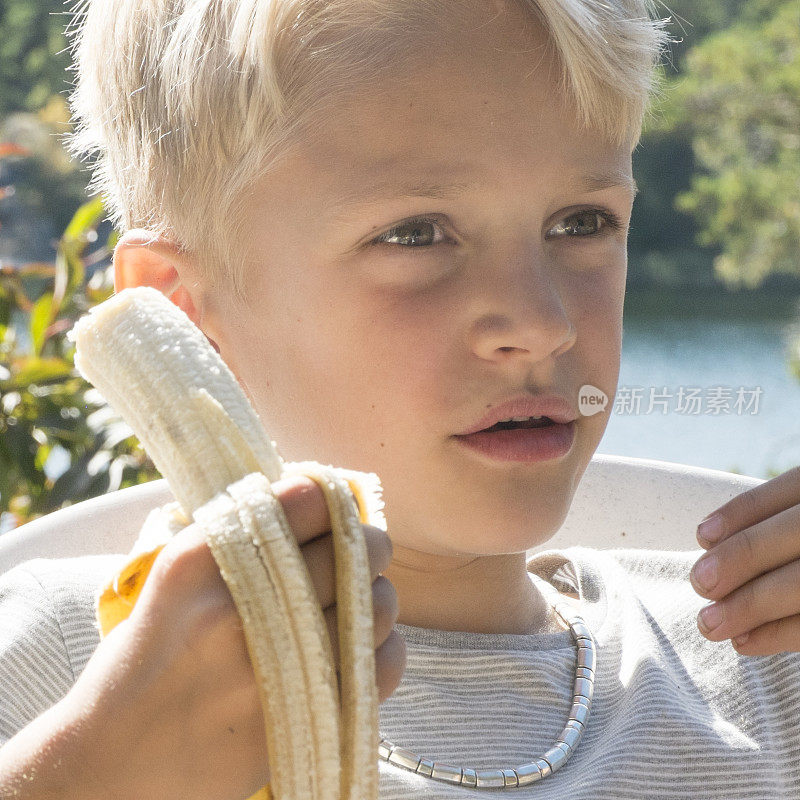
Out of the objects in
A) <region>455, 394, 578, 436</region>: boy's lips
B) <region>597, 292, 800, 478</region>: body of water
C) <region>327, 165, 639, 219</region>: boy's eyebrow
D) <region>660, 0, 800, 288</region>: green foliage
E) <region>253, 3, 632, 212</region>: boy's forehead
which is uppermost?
<region>253, 3, 632, 212</region>: boy's forehead

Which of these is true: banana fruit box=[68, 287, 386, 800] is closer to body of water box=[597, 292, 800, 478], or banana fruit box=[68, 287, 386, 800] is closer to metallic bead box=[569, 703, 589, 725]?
metallic bead box=[569, 703, 589, 725]

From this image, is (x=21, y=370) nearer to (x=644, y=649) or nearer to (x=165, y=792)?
(x=644, y=649)

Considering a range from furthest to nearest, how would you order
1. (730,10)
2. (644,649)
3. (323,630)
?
(730,10) → (644,649) → (323,630)

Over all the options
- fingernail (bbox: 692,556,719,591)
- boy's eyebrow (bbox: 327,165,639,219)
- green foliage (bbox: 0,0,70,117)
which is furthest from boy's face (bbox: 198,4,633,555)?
green foliage (bbox: 0,0,70,117)

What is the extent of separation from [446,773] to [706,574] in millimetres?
254

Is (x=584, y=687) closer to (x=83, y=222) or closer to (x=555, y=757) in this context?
(x=555, y=757)

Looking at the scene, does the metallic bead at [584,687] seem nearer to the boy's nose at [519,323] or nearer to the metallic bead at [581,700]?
the metallic bead at [581,700]

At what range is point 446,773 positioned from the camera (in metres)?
0.76

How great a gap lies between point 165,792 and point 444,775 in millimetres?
334

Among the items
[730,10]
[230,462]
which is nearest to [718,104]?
[730,10]

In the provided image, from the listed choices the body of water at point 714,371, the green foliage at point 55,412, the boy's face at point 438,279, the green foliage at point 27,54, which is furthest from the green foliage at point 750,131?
the boy's face at point 438,279

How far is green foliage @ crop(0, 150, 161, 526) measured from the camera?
158 centimetres

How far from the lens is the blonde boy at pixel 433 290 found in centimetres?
72

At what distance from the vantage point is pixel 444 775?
758 millimetres
